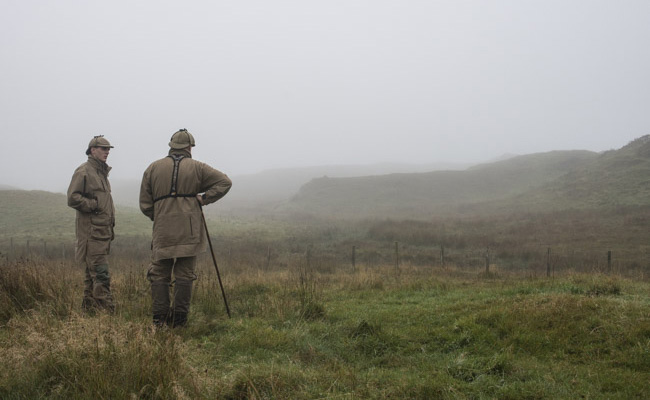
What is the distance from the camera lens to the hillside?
1809 inches

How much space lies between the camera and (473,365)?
4.28m

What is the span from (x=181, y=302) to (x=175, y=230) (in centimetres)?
98

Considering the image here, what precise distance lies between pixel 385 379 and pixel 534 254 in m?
16.0

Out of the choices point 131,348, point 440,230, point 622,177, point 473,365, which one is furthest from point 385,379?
point 622,177

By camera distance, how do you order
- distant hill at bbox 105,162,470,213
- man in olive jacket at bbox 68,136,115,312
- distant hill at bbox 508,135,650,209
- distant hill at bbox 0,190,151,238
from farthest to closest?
distant hill at bbox 105,162,470,213 < distant hill at bbox 508,135,650,209 < distant hill at bbox 0,190,151,238 < man in olive jacket at bbox 68,136,115,312

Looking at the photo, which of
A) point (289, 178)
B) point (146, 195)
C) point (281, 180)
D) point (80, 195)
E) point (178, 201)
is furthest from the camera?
point (289, 178)

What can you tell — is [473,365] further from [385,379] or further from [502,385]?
[385,379]

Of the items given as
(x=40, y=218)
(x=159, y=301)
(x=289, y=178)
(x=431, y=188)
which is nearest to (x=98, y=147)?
(x=159, y=301)

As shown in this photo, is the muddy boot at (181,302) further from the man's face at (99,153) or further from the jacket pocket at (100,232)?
the man's face at (99,153)

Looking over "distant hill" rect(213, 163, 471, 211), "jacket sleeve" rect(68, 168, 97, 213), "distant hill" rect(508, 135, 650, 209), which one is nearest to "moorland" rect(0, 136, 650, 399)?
"jacket sleeve" rect(68, 168, 97, 213)

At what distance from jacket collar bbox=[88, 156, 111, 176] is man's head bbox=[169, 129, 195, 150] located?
5.18ft

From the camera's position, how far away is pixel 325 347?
199 inches

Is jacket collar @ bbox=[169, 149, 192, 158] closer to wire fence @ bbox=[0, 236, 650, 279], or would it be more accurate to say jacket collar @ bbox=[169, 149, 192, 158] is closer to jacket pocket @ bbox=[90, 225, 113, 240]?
jacket pocket @ bbox=[90, 225, 113, 240]

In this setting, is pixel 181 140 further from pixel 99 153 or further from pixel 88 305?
pixel 88 305
